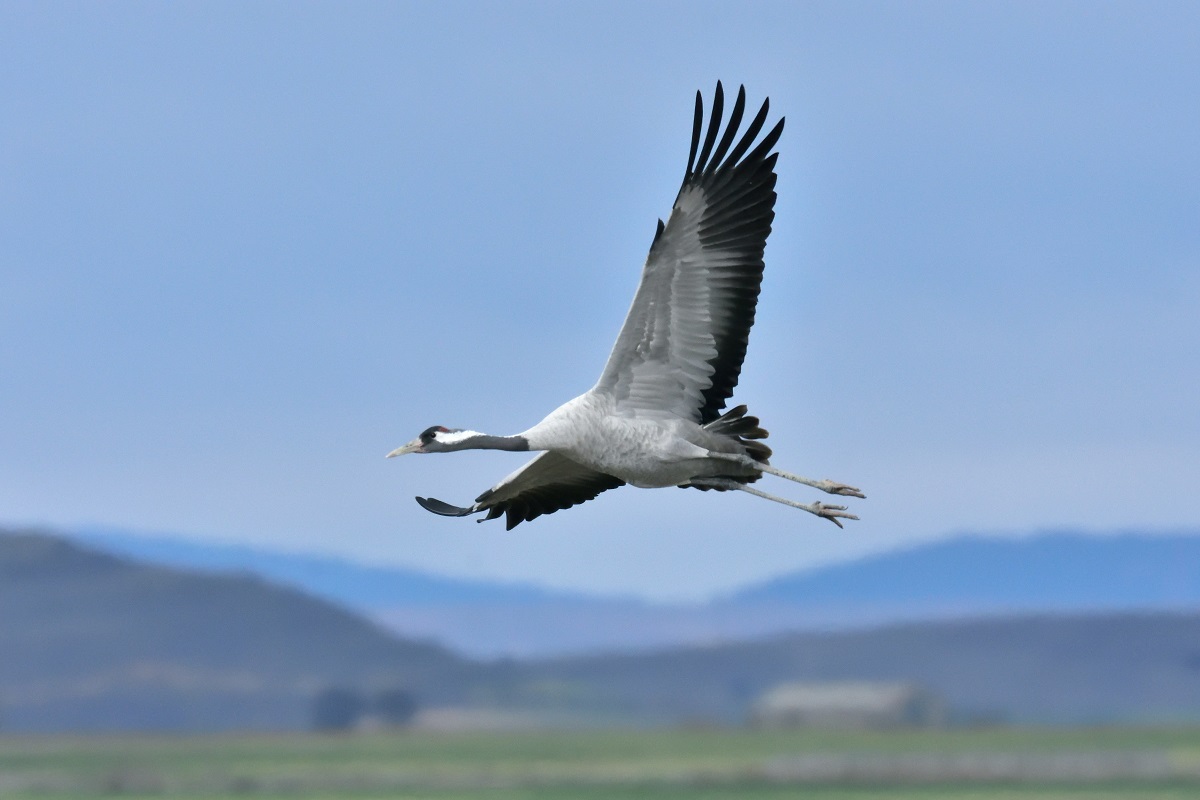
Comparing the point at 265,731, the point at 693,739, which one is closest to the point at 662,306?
the point at 693,739

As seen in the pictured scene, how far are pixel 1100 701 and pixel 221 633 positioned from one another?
103ft

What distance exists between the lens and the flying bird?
15.9 metres

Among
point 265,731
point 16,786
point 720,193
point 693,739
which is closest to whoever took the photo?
point 720,193

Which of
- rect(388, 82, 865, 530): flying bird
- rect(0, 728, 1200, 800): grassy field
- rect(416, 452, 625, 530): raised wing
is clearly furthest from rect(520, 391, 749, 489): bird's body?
rect(0, 728, 1200, 800): grassy field

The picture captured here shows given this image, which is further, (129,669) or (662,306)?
(129,669)

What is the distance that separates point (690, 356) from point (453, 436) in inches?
86.3

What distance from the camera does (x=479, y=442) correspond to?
15.6 m

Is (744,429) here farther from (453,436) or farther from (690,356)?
(453,436)

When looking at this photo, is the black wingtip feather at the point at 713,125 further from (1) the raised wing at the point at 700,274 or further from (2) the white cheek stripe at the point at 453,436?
(2) the white cheek stripe at the point at 453,436

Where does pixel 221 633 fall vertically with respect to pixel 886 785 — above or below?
above

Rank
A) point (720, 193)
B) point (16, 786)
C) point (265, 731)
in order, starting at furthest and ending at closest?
point (265, 731) < point (16, 786) < point (720, 193)

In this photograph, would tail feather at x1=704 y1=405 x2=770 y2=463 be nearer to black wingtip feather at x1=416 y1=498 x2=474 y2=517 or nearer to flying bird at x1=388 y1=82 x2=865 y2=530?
flying bird at x1=388 y1=82 x2=865 y2=530

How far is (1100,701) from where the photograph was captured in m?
→ 53.9

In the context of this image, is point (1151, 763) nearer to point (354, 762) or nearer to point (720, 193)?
point (354, 762)
